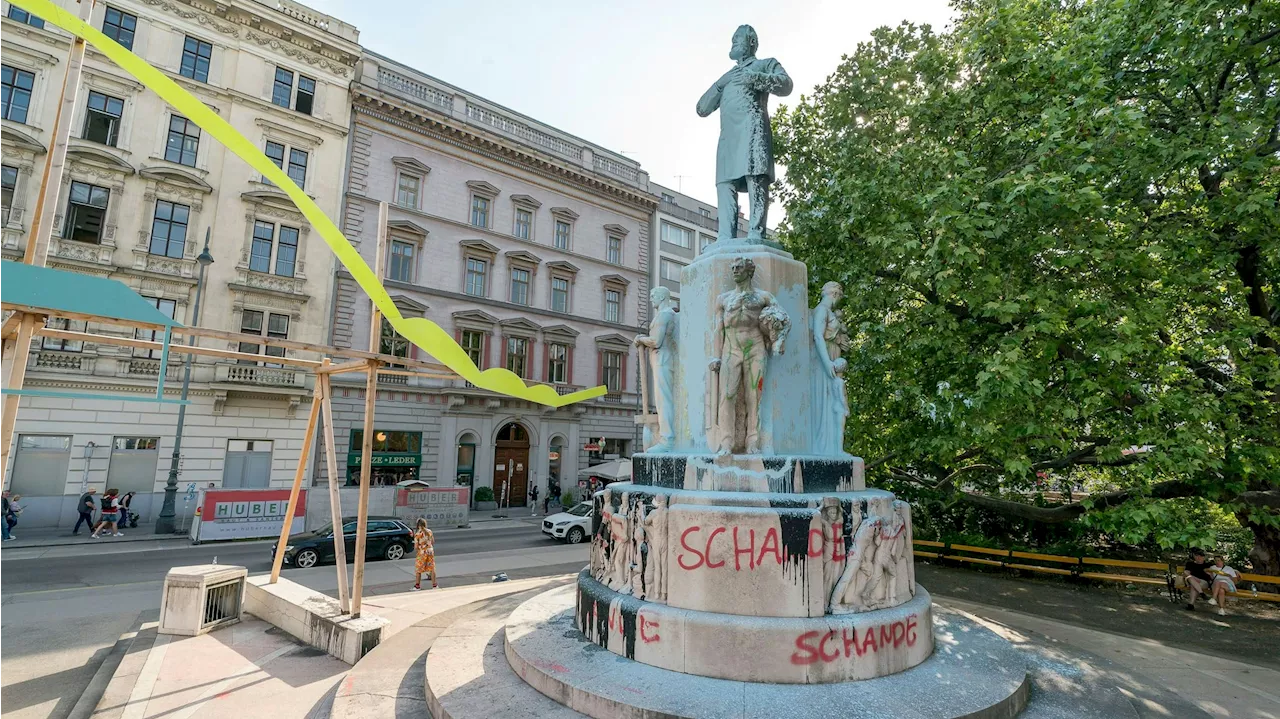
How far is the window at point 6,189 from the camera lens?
64.1 feet

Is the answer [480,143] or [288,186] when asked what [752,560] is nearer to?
[288,186]

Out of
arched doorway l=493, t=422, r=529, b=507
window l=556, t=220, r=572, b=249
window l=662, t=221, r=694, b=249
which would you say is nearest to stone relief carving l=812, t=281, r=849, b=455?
arched doorway l=493, t=422, r=529, b=507

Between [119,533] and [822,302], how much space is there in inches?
896

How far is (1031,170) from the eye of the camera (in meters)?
9.27

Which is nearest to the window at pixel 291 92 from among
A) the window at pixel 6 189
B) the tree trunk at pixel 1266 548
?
the window at pixel 6 189

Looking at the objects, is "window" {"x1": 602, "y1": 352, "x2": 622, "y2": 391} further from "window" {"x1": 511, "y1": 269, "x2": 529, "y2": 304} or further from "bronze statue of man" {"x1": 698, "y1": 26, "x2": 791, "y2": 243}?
"bronze statue of man" {"x1": 698, "y1": 26, "x2": 791, "y2": 243}

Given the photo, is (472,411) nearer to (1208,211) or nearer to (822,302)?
(822,302)

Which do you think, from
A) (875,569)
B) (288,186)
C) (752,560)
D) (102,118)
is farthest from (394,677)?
(102,118)

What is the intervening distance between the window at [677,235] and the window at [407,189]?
1546 centimetres

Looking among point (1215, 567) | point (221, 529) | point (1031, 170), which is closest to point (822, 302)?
point (1031, 170)

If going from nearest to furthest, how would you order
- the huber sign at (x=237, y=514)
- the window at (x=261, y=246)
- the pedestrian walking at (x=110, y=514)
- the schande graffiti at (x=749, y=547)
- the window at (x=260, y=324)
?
the schande graffiti at (x=749, y=547) < the huber sign at (x=237, y=514) < the pedestrian walking at (x=110, y=514) < the window at (x=260, y=324) < the window at (x=261, y=246)

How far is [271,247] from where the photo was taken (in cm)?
2436

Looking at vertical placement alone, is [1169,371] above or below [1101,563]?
above

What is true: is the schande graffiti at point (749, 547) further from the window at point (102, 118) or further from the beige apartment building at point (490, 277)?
the window at point (102, 118)
